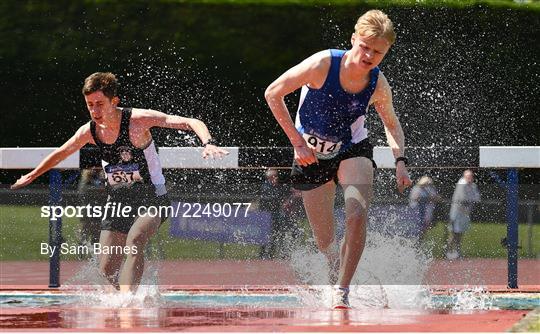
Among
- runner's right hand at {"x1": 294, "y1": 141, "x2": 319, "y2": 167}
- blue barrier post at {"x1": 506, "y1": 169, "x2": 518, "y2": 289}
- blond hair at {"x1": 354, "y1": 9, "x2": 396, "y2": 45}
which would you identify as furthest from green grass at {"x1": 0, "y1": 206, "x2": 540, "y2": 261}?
blond hair at {"x1": 354, "y1": 9, "x2": 396, "y2": 45}

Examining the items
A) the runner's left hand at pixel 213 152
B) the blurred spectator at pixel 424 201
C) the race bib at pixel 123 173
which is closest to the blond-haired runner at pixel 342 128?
the runner's left hand at pixel 213 152

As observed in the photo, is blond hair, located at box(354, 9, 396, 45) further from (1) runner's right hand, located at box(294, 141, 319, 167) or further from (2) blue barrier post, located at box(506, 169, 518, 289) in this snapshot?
(2) blue barrier post, located at box(506, 169, 518, 289)

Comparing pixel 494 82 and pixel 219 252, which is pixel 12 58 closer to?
pixel 494 82

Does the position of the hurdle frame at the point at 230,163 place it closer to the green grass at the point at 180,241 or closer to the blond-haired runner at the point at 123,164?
the green grass at the point at 180,241

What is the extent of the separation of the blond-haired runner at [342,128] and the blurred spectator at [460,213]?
2.84 meters

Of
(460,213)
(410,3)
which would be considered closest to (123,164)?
(460,213)

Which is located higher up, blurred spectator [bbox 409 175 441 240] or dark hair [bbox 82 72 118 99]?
dark hair [bbox 82 72 118 99]

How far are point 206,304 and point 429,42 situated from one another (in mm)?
12037

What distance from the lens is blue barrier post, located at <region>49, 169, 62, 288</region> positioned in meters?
9.21

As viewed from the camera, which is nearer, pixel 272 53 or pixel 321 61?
pixel 321 61

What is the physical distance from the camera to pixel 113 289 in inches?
300

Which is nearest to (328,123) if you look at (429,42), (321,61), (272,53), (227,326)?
(321,61)

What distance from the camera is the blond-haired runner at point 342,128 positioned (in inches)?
259

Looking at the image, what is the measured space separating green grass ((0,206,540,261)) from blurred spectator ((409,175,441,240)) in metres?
0.07
